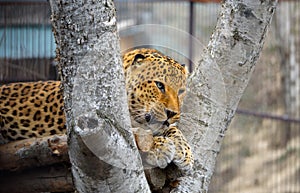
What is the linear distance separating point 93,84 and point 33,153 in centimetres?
111

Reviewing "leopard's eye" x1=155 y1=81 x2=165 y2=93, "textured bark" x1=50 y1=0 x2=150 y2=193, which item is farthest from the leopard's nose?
"textured bark" x1=50 y1=0 x2=150 y2=193

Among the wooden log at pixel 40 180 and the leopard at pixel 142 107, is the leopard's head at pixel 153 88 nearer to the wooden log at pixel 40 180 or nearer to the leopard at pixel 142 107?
the leopard at pixel 142 107

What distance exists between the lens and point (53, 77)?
591 cm

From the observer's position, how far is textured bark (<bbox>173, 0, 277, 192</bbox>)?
343 centimetres

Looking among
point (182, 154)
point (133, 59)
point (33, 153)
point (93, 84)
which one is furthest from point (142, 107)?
point (93, 84)

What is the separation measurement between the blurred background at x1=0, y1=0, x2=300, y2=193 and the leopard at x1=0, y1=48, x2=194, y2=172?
3.70ft

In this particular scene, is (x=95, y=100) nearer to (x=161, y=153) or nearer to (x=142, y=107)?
(x=161, y=153)

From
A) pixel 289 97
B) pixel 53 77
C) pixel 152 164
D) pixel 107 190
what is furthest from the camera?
pixel 289 97

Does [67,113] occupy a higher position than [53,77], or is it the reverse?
[67,113]

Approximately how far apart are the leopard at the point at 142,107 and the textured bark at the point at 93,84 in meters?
0.59

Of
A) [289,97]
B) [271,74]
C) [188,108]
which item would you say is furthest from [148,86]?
[289,97]

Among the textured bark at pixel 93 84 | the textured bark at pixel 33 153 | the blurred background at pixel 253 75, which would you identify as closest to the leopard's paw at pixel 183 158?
the textured bark at pixel 33 153

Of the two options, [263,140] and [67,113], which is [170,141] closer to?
[67,113]

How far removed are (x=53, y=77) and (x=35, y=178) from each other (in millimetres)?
2075
